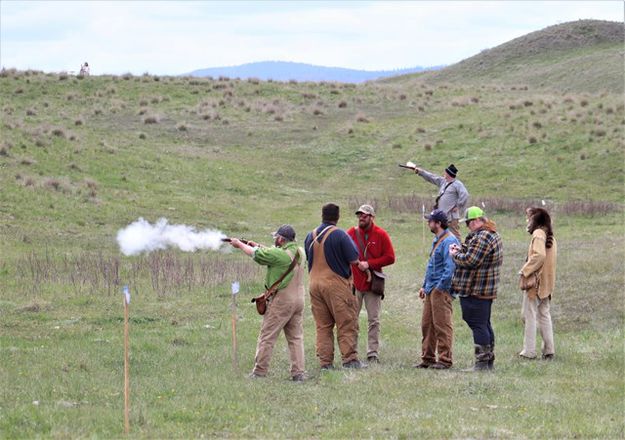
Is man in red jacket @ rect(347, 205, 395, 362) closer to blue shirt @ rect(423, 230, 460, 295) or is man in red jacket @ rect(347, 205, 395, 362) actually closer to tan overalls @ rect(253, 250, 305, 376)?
blue shirt @ rect(423, 230, 460, 295)

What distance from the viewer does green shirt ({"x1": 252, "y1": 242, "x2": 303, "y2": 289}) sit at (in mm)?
11617

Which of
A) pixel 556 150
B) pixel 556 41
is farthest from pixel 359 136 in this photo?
pixel 556 41

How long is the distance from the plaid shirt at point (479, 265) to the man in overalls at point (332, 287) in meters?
1.26

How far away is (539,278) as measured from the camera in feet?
44.2

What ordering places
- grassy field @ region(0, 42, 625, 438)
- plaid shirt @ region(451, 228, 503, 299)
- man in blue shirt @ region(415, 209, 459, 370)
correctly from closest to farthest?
1. grassy field @ region(0, 42, 625, 438)
2. plaid shirt @ region(451, 228, 503, 299)
3. man in blue shirt @ region(415, 209, 459, 370)

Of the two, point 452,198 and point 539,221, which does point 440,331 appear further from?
point 452,198

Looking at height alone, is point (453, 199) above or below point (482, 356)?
above

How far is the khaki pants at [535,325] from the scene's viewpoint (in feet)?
44.0

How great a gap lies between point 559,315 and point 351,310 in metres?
5.48

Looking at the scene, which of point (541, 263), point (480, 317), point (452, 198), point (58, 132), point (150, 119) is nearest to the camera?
point (480, 317)

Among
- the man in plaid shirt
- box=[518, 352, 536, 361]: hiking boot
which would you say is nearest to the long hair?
the man in plaid shirt

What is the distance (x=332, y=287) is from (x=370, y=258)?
2.84ft

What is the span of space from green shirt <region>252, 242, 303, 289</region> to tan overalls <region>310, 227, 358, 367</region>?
535 millimetres

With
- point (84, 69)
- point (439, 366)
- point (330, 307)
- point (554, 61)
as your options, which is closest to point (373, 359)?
point (439, 366)
